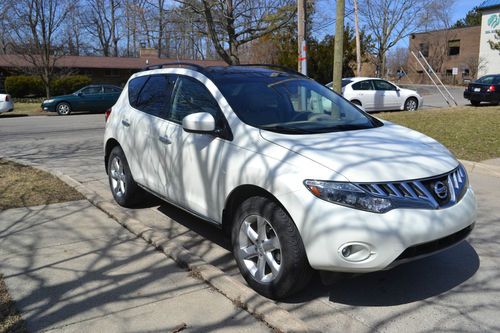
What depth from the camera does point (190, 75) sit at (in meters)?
4.77

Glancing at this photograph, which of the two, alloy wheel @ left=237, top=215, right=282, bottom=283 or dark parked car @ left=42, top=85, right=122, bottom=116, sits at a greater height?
dark parked car @ left=42, top=85, right=122, bottom=116

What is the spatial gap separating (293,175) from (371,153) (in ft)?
2.06

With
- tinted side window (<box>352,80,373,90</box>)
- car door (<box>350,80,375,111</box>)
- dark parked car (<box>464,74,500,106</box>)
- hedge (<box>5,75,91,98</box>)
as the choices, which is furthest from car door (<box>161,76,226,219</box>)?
hedge (<box>5,75,91,98</box>)

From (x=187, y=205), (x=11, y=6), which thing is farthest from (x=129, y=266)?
(x=11, y=6)

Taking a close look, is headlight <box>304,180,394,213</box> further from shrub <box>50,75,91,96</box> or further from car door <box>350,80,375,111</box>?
shrub <box>50,75,91,96</box>

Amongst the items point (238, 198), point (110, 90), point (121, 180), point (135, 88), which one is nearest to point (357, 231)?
point (238, 198)

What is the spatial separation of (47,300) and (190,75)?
7.88 ft

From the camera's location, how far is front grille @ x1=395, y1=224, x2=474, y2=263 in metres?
3.21

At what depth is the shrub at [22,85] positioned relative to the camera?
32406 mm

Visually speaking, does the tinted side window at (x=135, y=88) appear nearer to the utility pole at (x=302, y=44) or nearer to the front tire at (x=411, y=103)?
the utility pole at (x=302, y=44)

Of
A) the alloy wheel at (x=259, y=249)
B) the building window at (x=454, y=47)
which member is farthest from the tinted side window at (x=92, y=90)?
the building window at (x=454, y=47)

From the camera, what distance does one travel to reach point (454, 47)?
65.9 meters

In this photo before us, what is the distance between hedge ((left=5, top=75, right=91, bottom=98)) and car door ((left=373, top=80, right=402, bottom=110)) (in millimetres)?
21904

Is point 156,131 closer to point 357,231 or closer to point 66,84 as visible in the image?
point 357,231
